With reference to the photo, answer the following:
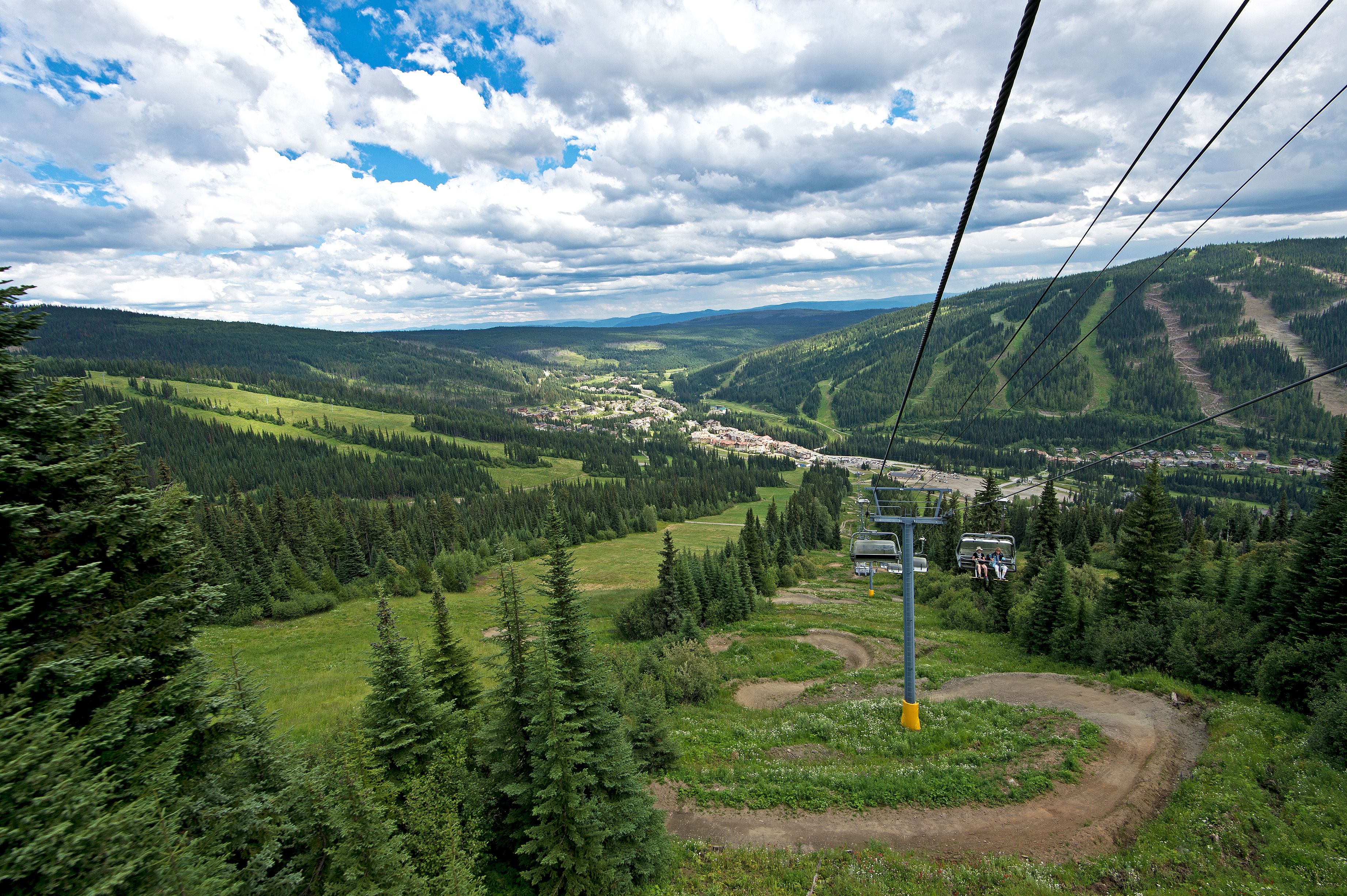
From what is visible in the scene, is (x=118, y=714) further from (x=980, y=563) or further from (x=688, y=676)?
(x=980, y=563)

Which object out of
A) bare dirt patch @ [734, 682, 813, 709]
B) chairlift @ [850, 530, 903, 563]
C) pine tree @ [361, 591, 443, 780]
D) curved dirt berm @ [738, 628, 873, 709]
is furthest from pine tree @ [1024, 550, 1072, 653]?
pine tree @ [361, 591, 443, 780]

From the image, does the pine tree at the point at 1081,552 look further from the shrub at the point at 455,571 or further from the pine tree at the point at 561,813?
the shrub at the point at 455,571

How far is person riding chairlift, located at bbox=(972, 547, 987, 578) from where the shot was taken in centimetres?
2467

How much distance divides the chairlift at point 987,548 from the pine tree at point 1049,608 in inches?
564

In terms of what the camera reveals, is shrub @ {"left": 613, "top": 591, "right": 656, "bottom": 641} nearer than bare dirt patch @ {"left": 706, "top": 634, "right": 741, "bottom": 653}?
No

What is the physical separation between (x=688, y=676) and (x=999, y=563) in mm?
18340

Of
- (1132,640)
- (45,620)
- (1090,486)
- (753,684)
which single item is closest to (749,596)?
(753,684)

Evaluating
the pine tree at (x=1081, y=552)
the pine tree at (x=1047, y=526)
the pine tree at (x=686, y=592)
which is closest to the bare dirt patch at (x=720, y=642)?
the pine tree at (x=686, y=592)

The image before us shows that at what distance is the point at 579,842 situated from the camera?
1341cm

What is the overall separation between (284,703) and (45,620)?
30855 mm

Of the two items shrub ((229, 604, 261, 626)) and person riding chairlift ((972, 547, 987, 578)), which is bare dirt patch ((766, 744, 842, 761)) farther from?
shrub ((229, 604, 261, 626))

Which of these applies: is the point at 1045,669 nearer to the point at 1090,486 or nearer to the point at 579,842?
the point at 579,842

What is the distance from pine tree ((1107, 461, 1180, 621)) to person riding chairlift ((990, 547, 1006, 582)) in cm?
1696

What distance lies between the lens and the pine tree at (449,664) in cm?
2017
